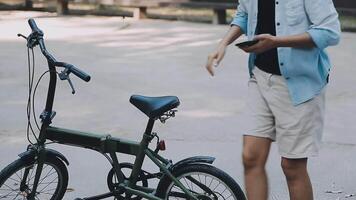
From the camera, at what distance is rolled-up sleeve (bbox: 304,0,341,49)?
3.16 meters

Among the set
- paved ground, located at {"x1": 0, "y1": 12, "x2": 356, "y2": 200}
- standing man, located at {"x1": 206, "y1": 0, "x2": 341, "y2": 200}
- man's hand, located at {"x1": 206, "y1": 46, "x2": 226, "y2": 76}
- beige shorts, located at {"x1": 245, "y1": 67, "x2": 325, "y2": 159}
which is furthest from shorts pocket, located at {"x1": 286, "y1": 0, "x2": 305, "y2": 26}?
paved ground, located at {"x1": 0, "y1": 12, "x2": 356, "y2": 200}

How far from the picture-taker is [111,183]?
404 cm

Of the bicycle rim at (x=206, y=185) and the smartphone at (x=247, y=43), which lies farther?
the bicycle rim at (x=206, y=185)

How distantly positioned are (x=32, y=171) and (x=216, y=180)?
103 centimetres

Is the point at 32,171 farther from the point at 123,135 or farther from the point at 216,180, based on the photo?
the point at 123,135

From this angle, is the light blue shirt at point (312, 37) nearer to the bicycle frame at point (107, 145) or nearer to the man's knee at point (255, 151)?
the man's knee at point (255, 151)

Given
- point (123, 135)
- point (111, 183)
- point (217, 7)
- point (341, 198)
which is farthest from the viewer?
point (217, 7)

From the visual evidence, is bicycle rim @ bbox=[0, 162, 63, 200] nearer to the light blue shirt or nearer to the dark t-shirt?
the dark t-shirt

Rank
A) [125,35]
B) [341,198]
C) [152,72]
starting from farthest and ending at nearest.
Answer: [125,35], [152,72], [341,198]

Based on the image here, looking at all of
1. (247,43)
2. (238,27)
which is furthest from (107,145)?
(247,43)

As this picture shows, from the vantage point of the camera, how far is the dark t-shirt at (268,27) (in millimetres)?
3318

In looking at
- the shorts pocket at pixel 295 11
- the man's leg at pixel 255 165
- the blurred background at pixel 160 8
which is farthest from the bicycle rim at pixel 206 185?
the blurred background at pixel 160 8

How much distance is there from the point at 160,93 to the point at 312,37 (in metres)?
4.63

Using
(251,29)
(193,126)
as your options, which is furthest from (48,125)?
(193,126)
